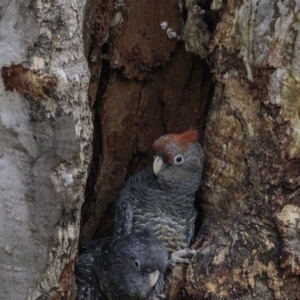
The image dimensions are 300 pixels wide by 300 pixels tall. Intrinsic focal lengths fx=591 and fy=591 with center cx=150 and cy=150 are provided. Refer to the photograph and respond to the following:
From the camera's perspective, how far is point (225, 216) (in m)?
2.98

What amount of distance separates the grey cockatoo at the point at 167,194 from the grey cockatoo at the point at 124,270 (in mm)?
117

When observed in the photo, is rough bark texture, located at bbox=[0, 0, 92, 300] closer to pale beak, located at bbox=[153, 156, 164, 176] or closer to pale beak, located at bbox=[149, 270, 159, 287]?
pale beak, located at bbox=[149, 270, 159, 287]

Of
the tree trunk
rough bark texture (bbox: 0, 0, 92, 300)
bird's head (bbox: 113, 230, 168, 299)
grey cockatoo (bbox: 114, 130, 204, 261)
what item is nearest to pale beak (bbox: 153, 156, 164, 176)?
grey cockatoo (bbox: 114, 130, 204, 261)

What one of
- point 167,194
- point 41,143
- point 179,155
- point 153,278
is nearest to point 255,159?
point 179,155

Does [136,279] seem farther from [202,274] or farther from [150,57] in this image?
[150,57]

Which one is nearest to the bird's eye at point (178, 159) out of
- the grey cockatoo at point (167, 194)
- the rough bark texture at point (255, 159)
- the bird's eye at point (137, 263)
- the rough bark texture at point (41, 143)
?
the grey cockatoo at point (167, 194)

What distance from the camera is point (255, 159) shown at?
9.25ft

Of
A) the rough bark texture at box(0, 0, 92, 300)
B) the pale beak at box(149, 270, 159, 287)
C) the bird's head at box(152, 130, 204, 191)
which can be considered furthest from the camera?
the bird's head at box(152, 130, 204, 191)

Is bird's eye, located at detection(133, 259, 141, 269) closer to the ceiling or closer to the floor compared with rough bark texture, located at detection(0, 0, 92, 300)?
closer to the floor

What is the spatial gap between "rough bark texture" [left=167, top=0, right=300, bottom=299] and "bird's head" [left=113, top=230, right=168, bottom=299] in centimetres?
11

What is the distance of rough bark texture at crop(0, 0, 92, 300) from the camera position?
2.47 metres

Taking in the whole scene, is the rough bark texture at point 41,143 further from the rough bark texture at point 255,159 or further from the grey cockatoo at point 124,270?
the rough bark texture at point 255,159

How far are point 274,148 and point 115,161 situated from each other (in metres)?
1.02

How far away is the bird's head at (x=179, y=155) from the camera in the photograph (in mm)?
3131
